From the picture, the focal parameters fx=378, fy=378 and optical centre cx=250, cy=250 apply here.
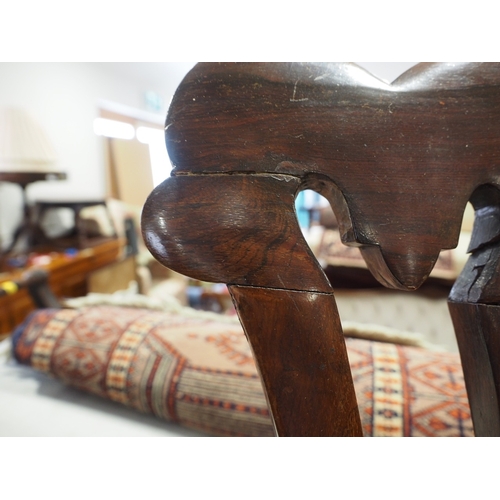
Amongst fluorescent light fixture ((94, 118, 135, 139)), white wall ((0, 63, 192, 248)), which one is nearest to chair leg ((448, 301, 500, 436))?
white wall ((0, 63, 192, 248))

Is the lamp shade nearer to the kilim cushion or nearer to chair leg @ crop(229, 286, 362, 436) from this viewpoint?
the kilim cushion

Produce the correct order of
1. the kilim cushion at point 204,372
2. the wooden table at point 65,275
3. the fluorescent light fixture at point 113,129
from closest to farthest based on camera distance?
the kilim cushion at point 204,372 < the wooden table at point 65,275 < the fluorescent light fixture at point 113,129

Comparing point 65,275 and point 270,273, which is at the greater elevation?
point 270,273

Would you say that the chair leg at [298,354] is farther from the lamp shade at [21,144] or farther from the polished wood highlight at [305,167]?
the lamp shade at [21,144]

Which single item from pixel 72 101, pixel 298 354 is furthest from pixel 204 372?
pixel 72 101

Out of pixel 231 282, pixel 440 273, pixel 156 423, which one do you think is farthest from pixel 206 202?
pixel 440 273

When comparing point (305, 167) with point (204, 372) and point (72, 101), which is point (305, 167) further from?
point (72, 101)

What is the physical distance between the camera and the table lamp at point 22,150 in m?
1.85

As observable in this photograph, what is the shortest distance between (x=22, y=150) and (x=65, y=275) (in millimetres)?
675

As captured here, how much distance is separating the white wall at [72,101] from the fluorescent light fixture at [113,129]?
0.08 m

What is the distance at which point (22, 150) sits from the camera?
1870 mm

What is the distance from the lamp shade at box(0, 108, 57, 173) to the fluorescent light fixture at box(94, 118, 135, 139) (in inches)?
66.7

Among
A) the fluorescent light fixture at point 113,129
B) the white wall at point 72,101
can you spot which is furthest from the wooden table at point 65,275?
the fluorescent light fixture at point 113,129

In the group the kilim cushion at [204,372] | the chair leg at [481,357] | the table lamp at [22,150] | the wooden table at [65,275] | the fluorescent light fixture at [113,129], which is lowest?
the wooden table at [65,275]
